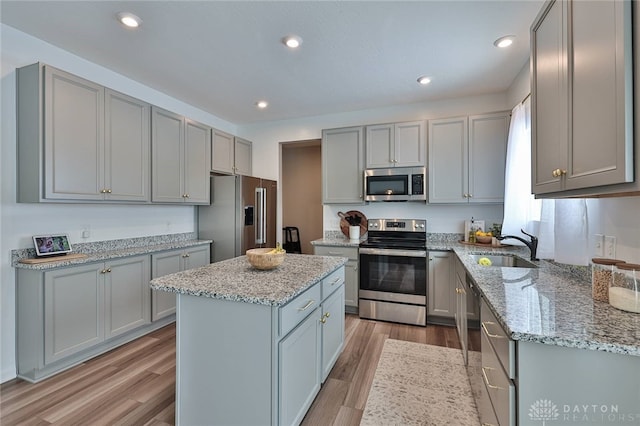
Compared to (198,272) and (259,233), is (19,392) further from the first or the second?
(259,233)

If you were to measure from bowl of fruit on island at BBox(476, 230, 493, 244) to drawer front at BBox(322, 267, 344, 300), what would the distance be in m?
1.88

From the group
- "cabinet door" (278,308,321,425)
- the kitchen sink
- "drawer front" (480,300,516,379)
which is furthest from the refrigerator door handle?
"drawer front" (480,300,516,379)

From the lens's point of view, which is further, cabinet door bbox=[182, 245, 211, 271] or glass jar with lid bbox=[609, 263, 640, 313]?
cabinet door bbox=[182, 245, 211, 271]

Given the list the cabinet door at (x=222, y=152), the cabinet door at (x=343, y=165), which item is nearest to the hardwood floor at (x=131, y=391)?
the cabinet door at (x=343, y=165)

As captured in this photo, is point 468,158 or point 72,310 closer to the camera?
point 72,310

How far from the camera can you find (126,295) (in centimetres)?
275

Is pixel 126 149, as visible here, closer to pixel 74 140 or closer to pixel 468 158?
pixel 74 140

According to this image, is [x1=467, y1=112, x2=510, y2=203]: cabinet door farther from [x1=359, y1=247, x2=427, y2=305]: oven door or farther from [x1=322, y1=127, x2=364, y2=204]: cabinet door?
[x1=322, y1=127, x2=364, y2=204]: cabinet door

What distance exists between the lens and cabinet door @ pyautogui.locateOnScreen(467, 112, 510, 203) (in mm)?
3176

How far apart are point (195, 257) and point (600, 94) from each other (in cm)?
375

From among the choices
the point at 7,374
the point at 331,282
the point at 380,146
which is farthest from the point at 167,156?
the point at 380,146

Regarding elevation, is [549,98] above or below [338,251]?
above

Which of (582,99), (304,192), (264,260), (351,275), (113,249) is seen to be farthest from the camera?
(304,192)

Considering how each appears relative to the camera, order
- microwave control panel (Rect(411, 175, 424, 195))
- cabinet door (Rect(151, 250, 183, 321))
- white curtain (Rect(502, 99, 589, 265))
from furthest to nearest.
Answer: microwave control panel (Rect(411, 175, 424, 195)) < cabinet door (Rect(151, 250, 183, 321)) < white curtain (Rect(502, 99, 589, 265))
